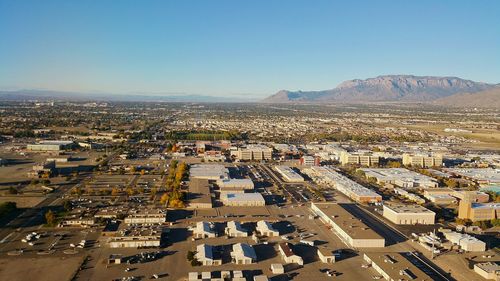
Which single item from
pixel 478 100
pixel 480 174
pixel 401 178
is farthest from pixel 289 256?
pixel 478 100

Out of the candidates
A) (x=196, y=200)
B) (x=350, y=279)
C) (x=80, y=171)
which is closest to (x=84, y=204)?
(x=196, y=200)

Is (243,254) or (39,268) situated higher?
(243,254)

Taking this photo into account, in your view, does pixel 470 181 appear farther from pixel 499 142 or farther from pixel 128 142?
pixel 128 142

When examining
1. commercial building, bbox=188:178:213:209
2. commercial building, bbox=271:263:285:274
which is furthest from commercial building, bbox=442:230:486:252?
commercial building, bbox=188:178:213:209

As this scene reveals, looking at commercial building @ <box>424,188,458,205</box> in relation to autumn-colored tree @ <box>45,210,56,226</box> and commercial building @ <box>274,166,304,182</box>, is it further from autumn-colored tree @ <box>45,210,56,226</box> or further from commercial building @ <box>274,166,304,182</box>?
autumn-colored tree @ <box>45,210,56,226</box>

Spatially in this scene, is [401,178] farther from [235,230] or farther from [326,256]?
[326,256]

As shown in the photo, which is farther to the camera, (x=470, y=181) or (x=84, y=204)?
(x=470, y=181)
